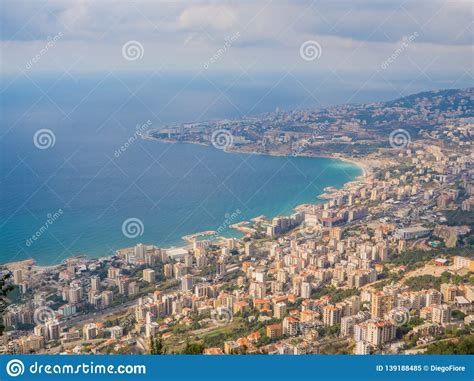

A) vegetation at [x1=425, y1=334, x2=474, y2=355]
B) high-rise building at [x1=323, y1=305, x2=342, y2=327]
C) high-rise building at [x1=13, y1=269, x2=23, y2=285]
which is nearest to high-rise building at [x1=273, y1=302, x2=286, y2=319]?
high-rise building at [x1=323, y1=305, x2=342, y2=327]

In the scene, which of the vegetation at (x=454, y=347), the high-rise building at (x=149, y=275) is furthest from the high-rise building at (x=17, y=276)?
the vegetation at (x=454, y=347)

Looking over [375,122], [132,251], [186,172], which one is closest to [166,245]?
[132,251]

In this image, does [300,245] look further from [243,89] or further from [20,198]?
[20,198]

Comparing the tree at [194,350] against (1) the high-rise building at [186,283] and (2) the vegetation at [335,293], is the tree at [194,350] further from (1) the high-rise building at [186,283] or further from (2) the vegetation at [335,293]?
(2) the vegetation at [335,293]

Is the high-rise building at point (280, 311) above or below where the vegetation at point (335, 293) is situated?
below

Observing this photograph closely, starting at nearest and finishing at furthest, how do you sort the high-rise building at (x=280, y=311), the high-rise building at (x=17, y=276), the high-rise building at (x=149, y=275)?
the high-rise building at (x=280, y=311)
the high-rise building at (x=17, y=276)
the high-rise building at (x=149, y=275)

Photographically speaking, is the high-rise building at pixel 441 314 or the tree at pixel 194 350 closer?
the tree at pixel 194 350

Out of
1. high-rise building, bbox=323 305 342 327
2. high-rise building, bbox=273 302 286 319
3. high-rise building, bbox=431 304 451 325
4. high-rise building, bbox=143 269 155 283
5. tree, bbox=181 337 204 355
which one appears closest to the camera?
tree, bbox=181 337 204 355

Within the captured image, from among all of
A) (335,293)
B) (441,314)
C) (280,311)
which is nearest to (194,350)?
(280,311)

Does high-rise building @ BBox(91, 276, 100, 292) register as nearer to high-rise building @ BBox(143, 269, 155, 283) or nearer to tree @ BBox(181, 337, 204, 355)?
high-rise building @ BBox(143, 269, 155, 283)
